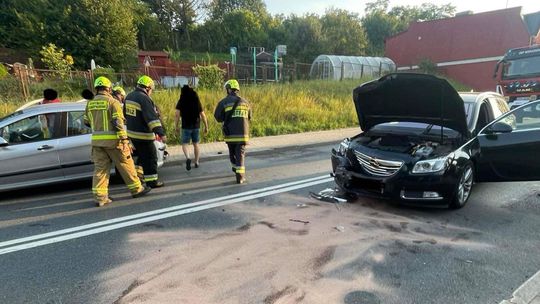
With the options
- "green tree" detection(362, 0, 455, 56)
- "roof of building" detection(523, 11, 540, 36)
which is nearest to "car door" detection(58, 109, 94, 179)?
"roof of building" detection(523, 11, 540, 36)

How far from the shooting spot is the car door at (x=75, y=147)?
596cm

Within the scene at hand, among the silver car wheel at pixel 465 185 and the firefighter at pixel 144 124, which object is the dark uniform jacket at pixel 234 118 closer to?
the firefighter at pixel 144 124

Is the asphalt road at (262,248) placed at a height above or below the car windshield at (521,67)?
below

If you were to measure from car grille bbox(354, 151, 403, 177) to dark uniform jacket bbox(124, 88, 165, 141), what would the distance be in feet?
9.99

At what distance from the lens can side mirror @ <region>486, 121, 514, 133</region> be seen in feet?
16.0

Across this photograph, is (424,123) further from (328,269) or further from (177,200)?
(177,200)

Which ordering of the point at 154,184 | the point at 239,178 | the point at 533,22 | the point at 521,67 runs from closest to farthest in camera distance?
the point at 154,184
the point at 239,178
the point at 521,67
the point at 533,22

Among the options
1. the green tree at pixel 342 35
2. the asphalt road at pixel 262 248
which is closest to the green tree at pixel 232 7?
the green tree at pixel 342 35

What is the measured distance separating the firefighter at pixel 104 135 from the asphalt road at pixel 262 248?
390 mm

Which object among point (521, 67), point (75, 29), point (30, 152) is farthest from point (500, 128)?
point (75, 29)

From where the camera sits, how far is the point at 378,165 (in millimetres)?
4676

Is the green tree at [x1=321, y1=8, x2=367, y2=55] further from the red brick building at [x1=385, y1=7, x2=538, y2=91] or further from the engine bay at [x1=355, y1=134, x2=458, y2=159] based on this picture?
the engine bay at [x1=355, y1=134, x2=458, y2=159]

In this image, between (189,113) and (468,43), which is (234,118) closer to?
(189,113)

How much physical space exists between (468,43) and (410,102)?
1145 inches
